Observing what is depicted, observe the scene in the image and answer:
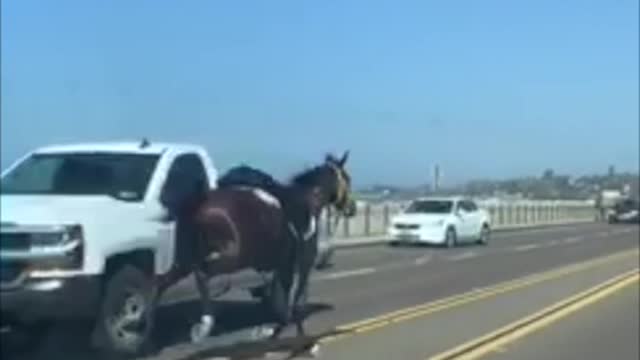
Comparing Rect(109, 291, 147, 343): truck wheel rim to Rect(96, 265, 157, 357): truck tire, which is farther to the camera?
Rect(109, 291, 147, 343): truck wheel rim

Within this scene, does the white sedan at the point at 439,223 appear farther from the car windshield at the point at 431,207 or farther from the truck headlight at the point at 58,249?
the truck headlight at the point at 58,249

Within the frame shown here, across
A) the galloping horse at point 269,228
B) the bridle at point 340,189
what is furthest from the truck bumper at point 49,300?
the bridle at point 340,189

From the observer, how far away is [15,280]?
40.8ft

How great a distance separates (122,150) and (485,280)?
563 inches

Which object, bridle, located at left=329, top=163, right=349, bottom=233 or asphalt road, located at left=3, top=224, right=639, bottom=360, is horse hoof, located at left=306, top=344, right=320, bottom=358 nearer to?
asphalt road, located at left=3, top=224, right=639, bottom=360

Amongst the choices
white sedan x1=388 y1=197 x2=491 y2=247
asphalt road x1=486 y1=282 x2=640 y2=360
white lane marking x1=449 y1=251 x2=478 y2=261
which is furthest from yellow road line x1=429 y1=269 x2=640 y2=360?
white sedan x1=388 y1=197 x2=491 y2=247

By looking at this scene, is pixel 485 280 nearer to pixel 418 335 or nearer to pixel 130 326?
pixel 418 335

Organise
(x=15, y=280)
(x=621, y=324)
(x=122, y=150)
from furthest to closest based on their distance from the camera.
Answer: (x=621, y=324) → (x=122, y=150) → (x=15, y=280)

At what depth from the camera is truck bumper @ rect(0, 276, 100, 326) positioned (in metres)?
12.4

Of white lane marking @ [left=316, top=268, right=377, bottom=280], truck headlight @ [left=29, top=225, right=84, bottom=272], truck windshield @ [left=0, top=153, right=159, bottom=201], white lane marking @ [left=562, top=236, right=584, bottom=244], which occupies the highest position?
truck windshield @ [left=0, top=153, right=159, bottom=201]

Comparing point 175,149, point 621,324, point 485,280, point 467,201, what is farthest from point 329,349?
point 467,201

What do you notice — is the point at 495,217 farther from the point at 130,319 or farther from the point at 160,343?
the point at 130,319

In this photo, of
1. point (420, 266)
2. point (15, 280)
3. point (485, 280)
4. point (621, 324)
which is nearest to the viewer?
point (15, 280)

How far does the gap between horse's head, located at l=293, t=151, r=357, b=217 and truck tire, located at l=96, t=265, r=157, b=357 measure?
2.76 meters
